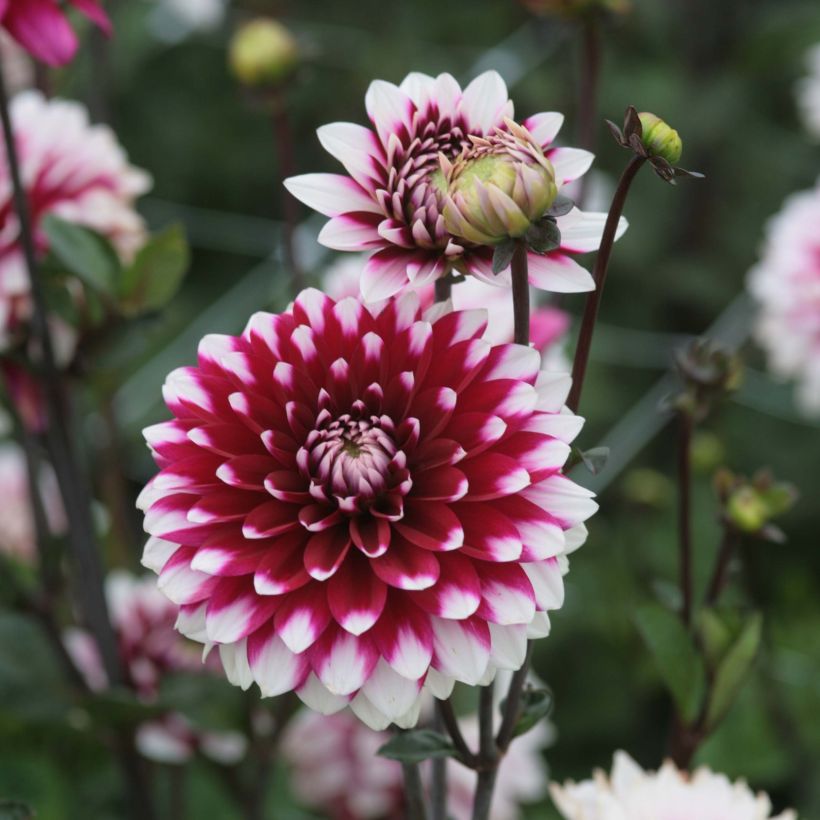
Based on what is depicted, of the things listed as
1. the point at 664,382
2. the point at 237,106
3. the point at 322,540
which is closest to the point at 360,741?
the point at 322,540

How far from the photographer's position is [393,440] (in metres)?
0.36

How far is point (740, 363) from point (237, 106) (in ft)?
3.68

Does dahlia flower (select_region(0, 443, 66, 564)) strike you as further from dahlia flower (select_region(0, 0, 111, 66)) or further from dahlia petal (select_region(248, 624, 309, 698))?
dahlia petal (select_region(248, 624, 309, 698))

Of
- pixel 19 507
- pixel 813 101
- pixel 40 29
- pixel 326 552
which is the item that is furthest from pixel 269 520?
pixel 813 101

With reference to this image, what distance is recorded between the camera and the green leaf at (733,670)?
0.46 meters

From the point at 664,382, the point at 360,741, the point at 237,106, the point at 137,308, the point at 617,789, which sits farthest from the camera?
the point at 237,106

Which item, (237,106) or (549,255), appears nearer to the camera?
(549,255)

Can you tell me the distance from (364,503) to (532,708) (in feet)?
0.33

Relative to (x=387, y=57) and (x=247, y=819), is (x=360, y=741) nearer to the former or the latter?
(x=247, y=819)

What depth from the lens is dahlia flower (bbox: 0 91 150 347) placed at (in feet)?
1.84

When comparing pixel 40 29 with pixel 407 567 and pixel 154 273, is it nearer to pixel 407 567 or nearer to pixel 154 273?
pixel 154 273

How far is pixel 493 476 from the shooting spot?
1.08 ft

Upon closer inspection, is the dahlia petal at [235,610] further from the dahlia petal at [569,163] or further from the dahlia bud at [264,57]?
the dahlia bud at [264,57]

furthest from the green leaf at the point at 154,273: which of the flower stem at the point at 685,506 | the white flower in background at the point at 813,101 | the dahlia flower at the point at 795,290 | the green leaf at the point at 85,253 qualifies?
the white flower in background at the point at 813,101
